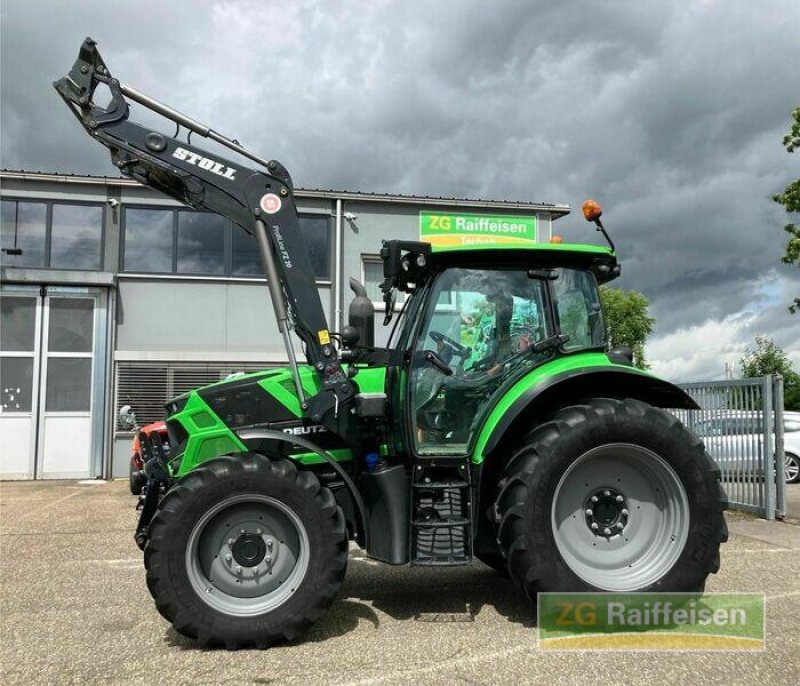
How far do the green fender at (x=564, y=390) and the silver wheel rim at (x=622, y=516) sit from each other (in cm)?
44

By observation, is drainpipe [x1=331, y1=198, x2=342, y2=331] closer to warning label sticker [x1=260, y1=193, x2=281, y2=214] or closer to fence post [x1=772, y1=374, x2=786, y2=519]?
fence post [x1=772, y1=374, x2=786, y2=519]

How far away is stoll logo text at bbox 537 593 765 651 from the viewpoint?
13.0 feet

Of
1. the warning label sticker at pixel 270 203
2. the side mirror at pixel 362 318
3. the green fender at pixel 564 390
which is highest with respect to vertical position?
the warning label sticker at pixel 270 203

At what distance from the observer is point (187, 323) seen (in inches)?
562

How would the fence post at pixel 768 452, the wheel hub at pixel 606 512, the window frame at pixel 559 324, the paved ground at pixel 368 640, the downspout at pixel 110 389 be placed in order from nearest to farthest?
the paved ground at pixel 368 640, the wheel hub at pixel 606 512, the window frame at pixel 559 324, the fence post at pixel 768 452, the downspout at pixel 110 389

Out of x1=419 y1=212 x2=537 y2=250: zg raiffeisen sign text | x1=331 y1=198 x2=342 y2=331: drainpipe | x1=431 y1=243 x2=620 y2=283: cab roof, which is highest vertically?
x1=419 y1=212 x2=537 y2=250: zg raiffeisen sign text

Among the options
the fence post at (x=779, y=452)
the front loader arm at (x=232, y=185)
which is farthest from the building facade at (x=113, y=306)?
the front loader arm at (x=232, y=185)

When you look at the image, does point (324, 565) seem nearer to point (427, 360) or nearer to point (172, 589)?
point (172, 589)

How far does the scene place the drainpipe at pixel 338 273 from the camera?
1461 cm

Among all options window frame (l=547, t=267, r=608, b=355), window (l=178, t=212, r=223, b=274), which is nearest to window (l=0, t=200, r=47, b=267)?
window (l=178, t=212, r=223, b=274)

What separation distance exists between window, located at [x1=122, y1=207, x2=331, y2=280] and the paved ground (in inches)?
342

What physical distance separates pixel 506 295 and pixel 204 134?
2356mm

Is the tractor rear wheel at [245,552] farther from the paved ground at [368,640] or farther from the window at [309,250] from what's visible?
the window at [309,250]

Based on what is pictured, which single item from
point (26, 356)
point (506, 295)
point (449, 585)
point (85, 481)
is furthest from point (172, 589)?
point (26, 356)
